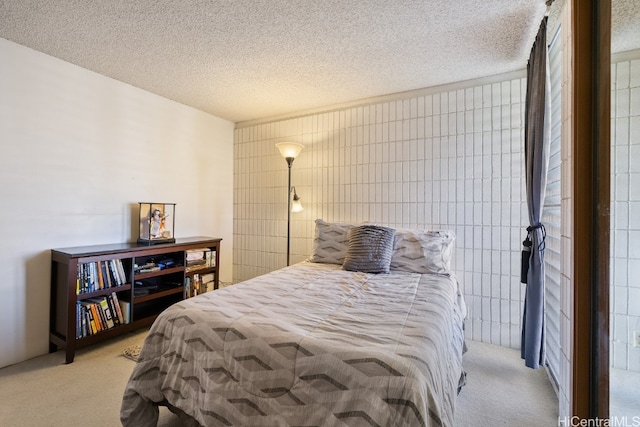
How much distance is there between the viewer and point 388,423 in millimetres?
908

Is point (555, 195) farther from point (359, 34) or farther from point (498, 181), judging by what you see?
point (359, 34)

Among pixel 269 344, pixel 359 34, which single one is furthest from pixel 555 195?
pixel 269 344

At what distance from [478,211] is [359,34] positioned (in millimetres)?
1814

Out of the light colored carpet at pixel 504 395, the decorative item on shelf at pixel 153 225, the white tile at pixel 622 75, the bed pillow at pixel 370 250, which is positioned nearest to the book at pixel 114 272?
the decorative item on shelf at pixel 153 225

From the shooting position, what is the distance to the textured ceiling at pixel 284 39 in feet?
5.71

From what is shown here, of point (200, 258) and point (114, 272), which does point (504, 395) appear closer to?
point (200, 258)

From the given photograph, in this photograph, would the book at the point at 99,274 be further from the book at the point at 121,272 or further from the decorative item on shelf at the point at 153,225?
the decorative item on shelf at the point at 153,225

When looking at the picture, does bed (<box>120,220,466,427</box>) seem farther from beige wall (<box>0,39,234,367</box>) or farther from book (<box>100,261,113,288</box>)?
beige wall (<box>0,39,234,367</box>)

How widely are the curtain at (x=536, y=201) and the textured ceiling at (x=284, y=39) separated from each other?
0.32 metres

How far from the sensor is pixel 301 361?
3.57ft

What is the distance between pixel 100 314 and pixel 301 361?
2.15 m

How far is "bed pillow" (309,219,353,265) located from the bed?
76 cm

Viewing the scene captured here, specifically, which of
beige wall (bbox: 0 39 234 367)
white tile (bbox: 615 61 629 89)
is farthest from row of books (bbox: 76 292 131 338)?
white tile (bbox: 615 61 629 89)

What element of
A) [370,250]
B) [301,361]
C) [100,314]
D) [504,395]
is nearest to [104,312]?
[100,314]
